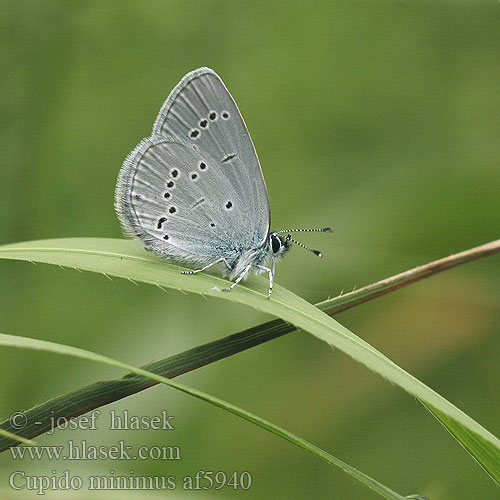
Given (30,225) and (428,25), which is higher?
(428,25)

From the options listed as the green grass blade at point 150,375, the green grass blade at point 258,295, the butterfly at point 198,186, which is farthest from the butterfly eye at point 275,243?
the green grass blade at point 150,375

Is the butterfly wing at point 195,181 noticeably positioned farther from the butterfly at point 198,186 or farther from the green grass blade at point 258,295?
the green grass blade at point 258,295

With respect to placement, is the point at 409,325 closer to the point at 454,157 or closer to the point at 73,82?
the point at 454,157

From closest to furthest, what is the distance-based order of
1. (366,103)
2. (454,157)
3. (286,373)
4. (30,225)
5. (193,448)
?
1. (193,448)
2. (30,225)
3. (286,373)
4. (454,157)
5. (366,103)

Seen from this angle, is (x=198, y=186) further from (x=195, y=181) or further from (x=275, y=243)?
(x=275, y=243)

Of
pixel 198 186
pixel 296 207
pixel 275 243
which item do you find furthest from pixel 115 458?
pixel 296 207

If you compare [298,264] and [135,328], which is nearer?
[135,328]

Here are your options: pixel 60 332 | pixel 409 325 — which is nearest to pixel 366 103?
pixel 409 325
